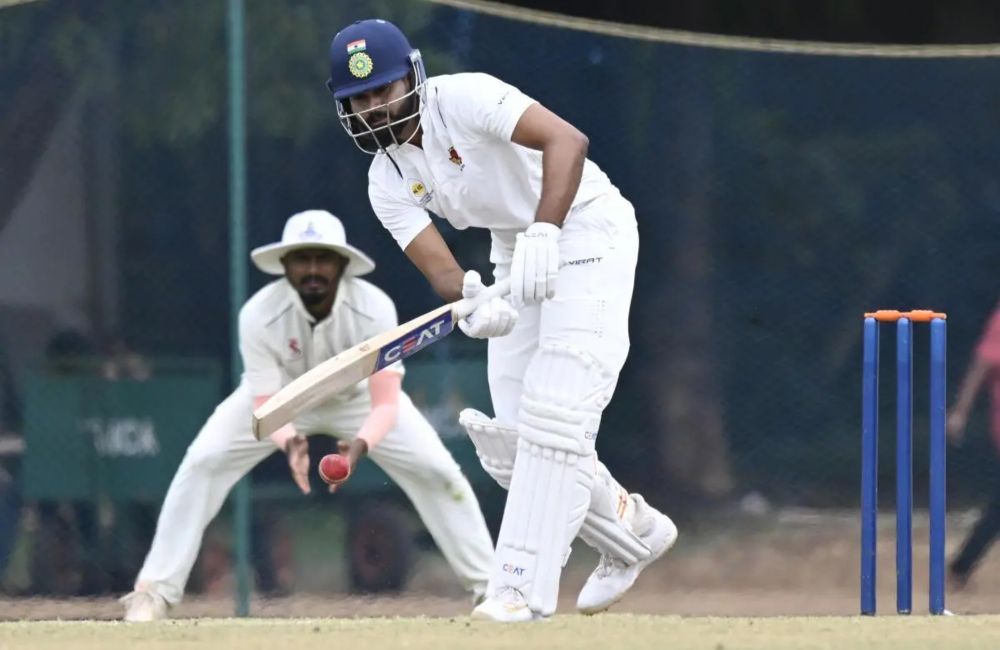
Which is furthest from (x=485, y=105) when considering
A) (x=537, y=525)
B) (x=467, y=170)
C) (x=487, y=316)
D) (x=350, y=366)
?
(x=537, y=525)

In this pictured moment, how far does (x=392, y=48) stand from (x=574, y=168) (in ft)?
1.77

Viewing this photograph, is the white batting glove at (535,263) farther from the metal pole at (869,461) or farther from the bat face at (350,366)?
the metal pole at (869,461)

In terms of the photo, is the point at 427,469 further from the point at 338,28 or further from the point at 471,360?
the point at 338,28

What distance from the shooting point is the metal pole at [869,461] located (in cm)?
658

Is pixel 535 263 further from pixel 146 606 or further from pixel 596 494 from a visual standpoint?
pixel 146 606

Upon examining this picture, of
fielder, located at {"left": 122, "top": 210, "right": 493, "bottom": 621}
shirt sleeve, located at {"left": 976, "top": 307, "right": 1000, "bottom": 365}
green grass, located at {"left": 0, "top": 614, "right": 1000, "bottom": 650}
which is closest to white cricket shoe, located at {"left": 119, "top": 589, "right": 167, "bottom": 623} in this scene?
fielder, located at {"left": 122, "top": 210, "right": 493, "bottom": 621}

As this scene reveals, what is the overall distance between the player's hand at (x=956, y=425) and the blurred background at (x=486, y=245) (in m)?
0.04

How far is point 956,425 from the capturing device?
25.2 feet

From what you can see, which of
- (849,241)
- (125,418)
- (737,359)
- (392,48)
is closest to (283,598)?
(125,418)

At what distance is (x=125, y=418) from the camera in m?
7.67

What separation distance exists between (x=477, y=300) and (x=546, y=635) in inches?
35.1

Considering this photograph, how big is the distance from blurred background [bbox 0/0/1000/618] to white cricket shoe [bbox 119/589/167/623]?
0.27 metres

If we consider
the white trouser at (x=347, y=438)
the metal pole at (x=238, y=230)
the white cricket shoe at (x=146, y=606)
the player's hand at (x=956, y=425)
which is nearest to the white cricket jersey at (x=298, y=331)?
the white trouser at (x=347, y=438)

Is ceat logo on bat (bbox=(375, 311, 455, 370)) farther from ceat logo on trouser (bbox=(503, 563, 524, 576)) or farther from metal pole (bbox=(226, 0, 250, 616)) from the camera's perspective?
metal pole (bbox=(226, 0, 250, 616))
